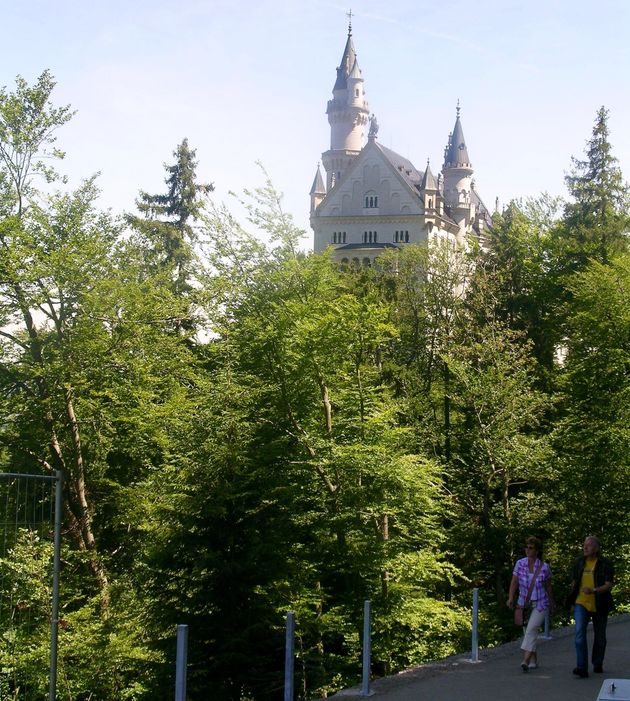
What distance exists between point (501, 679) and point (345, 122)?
119 meters

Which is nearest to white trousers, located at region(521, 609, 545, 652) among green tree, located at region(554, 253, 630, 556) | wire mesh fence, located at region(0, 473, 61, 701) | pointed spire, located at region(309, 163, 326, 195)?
wire mesh fence, located at region(0, 473, 61, 701)

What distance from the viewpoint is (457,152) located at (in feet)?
380

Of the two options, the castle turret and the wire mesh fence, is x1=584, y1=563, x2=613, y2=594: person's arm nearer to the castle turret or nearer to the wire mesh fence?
the wire mesh fence

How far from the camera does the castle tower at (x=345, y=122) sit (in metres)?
125

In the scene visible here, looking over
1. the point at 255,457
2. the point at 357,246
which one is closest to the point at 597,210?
the point at 255,457

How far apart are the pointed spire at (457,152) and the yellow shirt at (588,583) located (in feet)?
353

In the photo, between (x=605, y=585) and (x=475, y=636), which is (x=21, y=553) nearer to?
(x=475, y=636)

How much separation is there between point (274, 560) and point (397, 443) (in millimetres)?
8646

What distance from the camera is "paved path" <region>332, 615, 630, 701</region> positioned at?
30.5ft

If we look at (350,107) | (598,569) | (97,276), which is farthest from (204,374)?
(350,107)

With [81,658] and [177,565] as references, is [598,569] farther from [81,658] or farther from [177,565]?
[81,658]

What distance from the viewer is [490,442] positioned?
30344mm

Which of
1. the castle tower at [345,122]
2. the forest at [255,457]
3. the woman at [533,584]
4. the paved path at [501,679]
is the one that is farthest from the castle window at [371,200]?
the woman at [533,584]

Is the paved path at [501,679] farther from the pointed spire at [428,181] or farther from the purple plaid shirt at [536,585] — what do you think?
the pointed spire at [428,181]
